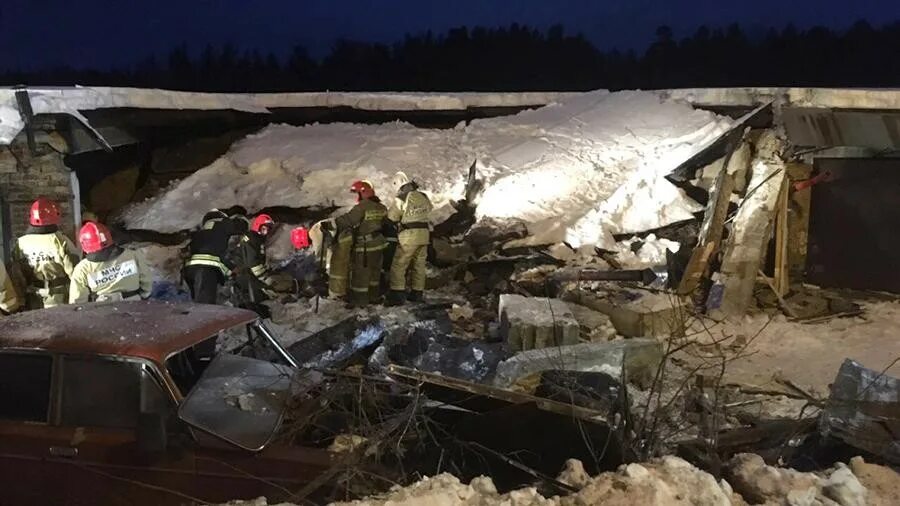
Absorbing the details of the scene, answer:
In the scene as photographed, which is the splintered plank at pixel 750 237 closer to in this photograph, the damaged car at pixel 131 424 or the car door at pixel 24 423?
the damaged car at pixel 131 424

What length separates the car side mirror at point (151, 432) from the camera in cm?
347

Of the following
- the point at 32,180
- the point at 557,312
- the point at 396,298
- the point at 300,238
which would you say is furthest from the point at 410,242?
the point at 32,180

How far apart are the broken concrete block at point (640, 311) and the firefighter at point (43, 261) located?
4.92 m

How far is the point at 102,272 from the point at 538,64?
2978 centimetres

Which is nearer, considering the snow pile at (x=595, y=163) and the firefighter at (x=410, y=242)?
the firefighter at (x=410, y=242)

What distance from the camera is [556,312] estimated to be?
7391mm

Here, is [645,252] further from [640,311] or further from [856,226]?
[856,226]

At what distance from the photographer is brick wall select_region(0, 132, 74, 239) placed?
8477mm

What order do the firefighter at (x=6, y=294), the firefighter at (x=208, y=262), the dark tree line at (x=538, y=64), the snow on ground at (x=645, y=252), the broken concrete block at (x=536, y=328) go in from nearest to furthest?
the firefighter at (x=6, y=294)
the broken concrete block at (x=536, y=328)
the firefighter at (x=208, y=262)
the snow on ground at (x=645, y=252)
the dark tree line at (x=538, y=64)

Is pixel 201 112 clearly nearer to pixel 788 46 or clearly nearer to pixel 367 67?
pixel 367 67

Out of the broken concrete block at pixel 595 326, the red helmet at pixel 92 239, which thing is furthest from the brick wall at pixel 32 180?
the broken concrete block at pixel 595 326

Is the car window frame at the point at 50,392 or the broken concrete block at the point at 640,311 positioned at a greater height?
the car window frame at the point at 50,392

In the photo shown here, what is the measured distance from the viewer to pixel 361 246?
8.72 m

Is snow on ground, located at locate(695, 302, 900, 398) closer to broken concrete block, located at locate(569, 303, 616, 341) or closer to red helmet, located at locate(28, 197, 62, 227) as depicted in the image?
broken concrete block, located at locate(569, 303, 616, 341)
